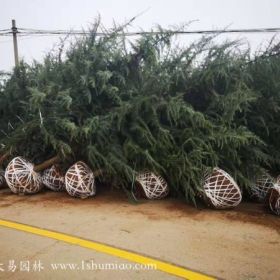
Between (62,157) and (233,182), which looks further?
(62,157)

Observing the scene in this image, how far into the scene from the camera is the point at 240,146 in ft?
18.2

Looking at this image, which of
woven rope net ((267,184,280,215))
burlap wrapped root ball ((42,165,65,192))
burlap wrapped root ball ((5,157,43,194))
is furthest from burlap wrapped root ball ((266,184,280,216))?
burlap wrapped root ball ((5,157,43,194))

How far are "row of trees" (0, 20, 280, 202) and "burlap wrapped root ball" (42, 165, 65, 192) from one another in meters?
0.33

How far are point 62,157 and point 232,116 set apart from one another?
309 centimetres

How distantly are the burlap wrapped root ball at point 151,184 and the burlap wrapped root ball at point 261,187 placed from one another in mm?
1558

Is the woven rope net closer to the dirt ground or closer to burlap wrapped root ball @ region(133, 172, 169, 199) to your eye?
the dirt ground

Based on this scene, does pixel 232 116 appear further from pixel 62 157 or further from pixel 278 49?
pixel 62 157

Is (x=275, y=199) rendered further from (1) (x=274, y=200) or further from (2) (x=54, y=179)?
(2) (x=54, y=179)

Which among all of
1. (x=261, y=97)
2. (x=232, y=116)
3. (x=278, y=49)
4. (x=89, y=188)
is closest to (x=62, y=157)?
(x=89, y=188)

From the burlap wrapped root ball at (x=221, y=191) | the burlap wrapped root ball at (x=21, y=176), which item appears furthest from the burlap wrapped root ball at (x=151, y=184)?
the burlap wrapped root ball at (x=21, y=176)

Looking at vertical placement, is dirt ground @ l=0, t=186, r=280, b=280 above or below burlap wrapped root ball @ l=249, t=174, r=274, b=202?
below

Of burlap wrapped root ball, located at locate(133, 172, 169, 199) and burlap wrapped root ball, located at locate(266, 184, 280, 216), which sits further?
burlap wrapped root ball, located at locate(133, 172, 169, 199)

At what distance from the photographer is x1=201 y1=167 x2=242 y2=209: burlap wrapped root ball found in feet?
16.2

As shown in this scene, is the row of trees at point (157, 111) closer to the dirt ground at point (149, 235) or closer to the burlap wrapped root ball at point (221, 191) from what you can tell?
the burlap wrapped root ball at point (221, 191)
